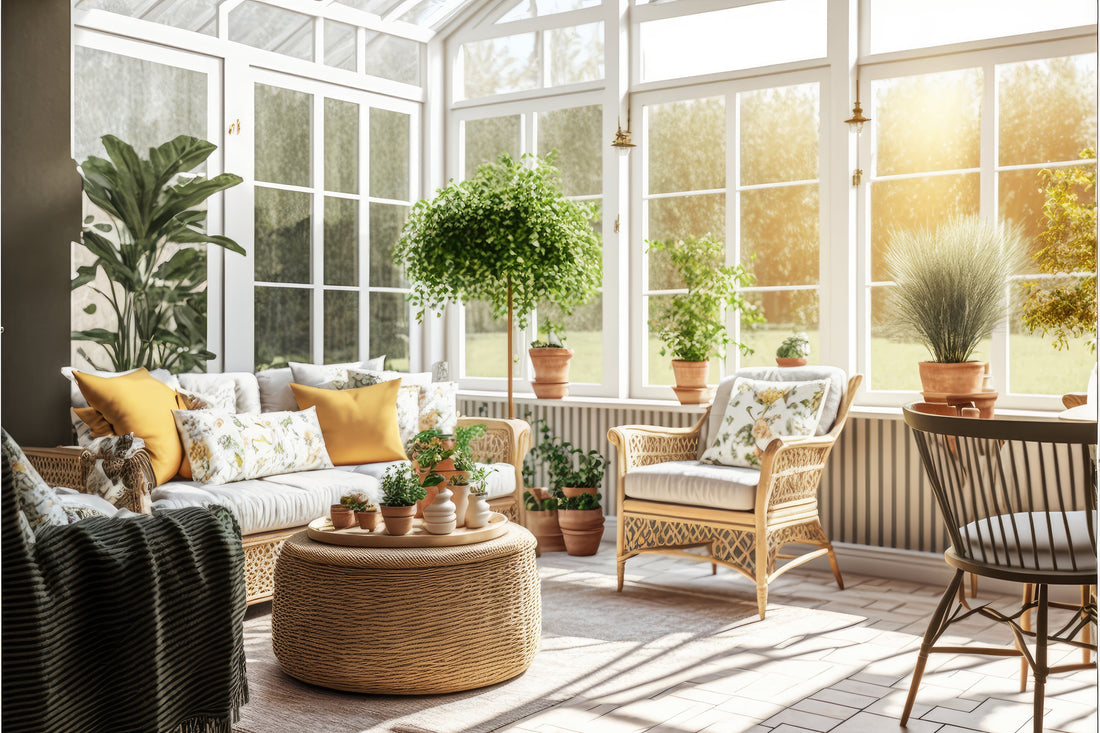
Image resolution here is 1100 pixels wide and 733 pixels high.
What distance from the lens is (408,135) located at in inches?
240

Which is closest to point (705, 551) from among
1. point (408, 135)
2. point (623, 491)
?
point (623, 491)

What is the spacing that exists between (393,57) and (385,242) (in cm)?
107

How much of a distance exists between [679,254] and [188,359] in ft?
8.05

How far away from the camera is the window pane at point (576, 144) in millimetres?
5734

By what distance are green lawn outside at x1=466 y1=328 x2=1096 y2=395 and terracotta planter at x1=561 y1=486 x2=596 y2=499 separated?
819mm

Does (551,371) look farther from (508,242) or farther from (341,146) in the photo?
(341,146)

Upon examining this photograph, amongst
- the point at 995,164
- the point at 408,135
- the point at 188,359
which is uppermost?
the point at 408,135

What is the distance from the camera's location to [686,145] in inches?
215

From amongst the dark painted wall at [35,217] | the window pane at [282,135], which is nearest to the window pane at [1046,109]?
the window pane at [282,135]

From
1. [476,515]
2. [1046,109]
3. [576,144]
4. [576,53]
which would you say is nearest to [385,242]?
[576,144]

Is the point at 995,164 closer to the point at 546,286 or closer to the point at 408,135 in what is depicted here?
the point at 546,286

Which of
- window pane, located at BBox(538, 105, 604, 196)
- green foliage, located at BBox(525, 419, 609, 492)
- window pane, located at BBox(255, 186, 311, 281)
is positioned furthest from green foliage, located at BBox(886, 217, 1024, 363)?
window pane, located at BBox(255, 186, 311, 281)

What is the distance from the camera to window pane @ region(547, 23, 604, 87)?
5.69 m

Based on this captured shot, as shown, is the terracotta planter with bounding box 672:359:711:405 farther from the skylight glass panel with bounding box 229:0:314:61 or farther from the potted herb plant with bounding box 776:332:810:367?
the skylight glass panel with bounding box 229:0:314:61
